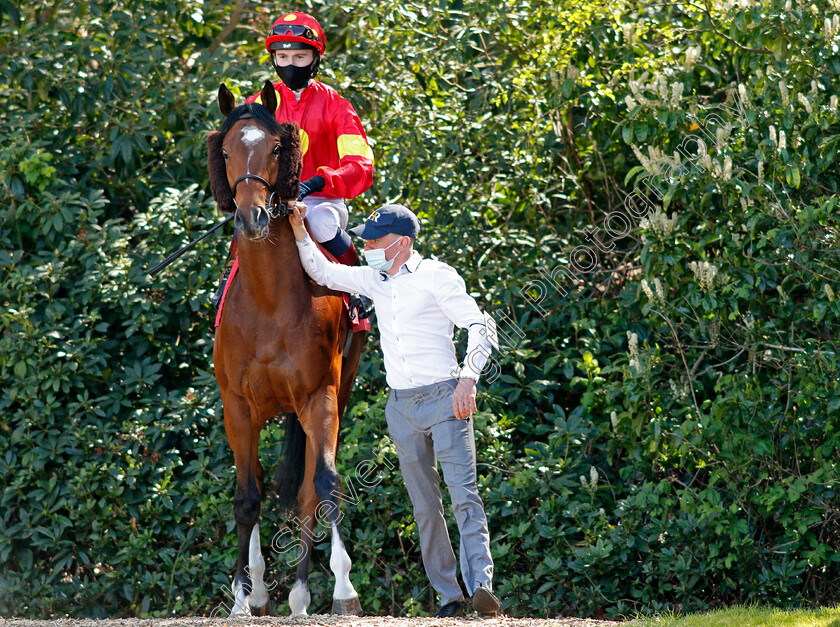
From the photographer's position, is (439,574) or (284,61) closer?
(439,574)

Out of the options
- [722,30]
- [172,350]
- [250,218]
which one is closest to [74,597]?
[172,350]

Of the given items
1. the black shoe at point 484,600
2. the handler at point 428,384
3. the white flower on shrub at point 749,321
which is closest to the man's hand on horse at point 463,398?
the handler at point 428,384

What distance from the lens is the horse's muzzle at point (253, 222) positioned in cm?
455

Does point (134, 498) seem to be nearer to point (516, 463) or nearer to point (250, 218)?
point (516, 463)

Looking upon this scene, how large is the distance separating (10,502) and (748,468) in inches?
213

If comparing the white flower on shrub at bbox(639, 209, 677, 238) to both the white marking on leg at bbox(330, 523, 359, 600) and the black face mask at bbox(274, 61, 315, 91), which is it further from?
the white marking on leg at bbox(330, 523, 359, 600)

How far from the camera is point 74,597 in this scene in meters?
7.14

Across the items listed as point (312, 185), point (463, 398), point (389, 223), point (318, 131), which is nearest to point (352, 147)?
point (318, 131)

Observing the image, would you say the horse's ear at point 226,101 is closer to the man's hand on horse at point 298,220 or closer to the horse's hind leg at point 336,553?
the man's hand on horse at point 298,220

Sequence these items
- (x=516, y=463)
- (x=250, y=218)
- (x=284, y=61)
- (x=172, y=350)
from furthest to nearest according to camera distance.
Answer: (x=172, y=350), (x=516, y=463), (x=284, y=61), (x=250, y=218)

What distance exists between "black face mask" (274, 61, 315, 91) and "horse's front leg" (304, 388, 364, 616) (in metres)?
1.78

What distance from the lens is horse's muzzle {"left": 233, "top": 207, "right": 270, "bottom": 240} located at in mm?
4547

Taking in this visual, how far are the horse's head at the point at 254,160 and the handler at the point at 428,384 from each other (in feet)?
1.60

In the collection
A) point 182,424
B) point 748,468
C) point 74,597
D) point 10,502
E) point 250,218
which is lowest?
point 74,597
